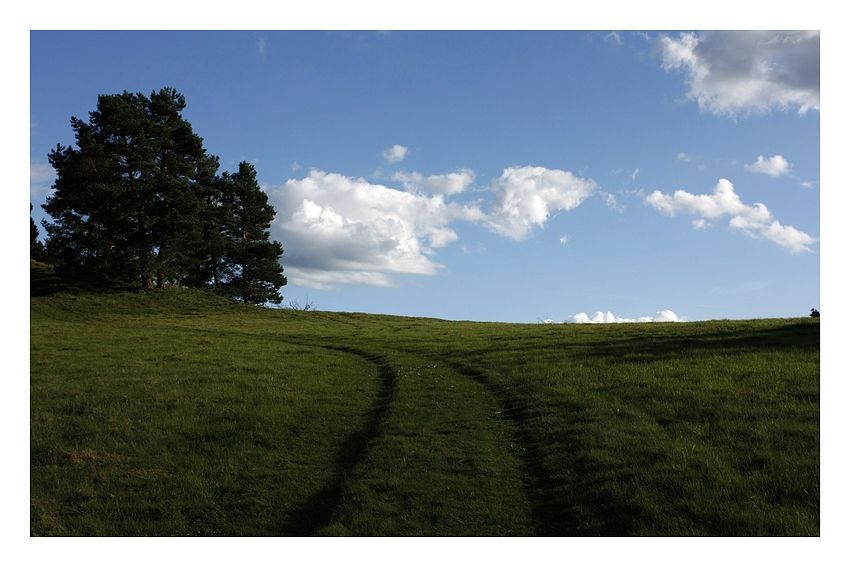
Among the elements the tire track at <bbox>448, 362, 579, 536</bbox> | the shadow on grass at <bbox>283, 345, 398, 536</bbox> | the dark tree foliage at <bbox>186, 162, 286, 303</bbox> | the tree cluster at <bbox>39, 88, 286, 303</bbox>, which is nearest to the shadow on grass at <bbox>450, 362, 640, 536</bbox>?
the tire track at <bbox>448, 362, 579, 536</bbox>

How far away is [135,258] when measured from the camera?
203ft

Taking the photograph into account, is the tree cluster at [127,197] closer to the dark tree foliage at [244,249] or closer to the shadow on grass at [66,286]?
the shadow on grass at [66,286]

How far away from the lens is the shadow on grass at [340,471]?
1117cm

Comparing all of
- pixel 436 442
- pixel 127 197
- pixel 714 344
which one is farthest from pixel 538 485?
pixel 127 197

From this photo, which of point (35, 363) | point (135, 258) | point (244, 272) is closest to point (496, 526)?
point (35, 363)

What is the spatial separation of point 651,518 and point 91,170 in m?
62.6

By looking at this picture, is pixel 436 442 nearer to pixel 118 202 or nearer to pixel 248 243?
pixel 118 202

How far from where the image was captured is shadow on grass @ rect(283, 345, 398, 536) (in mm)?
11172

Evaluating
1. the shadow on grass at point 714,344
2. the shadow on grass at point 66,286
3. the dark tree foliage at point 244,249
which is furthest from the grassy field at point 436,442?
the dark tree foliage at point 244,249

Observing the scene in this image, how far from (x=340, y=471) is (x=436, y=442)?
110 inches

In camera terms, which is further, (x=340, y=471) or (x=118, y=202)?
(x=118, y=202)

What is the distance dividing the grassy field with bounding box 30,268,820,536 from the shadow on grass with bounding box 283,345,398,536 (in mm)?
59

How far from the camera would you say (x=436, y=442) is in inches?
619
